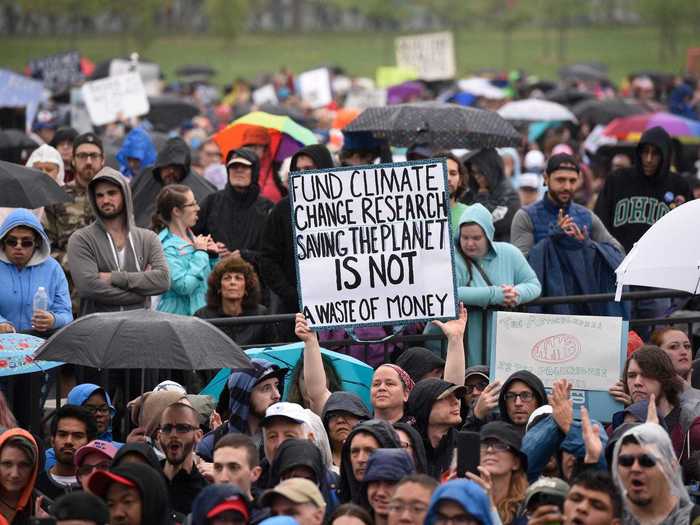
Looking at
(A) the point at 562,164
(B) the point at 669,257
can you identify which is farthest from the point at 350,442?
(A) the point at 562,164

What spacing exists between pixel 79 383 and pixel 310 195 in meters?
1.94

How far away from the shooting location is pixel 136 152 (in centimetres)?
1669

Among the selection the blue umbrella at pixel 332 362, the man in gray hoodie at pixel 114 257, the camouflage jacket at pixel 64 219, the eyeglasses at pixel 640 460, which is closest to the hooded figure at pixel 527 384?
the blue umbrella at pixel 332 362

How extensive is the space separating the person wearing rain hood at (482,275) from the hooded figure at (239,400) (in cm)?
180

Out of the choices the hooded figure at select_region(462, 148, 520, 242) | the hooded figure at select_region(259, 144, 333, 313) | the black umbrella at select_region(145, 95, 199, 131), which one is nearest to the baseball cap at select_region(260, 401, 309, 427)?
the hooded figure at select_region(259, 144, 333, 313)

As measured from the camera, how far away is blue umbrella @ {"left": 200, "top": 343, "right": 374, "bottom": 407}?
11.0 meters

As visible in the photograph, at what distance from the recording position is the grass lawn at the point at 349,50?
71312 mm

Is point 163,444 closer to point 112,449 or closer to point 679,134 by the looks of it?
point 112,449

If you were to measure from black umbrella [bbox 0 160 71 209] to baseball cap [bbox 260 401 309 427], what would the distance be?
3.42 meters

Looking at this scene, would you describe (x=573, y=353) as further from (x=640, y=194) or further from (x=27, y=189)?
(x=27, y=189)

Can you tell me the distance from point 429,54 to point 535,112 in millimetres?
7293

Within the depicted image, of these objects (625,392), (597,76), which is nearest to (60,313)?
(625,392)

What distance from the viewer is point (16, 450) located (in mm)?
9039

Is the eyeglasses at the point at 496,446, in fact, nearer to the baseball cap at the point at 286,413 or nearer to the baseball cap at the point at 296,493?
the baseball cap at the point at 286,413
